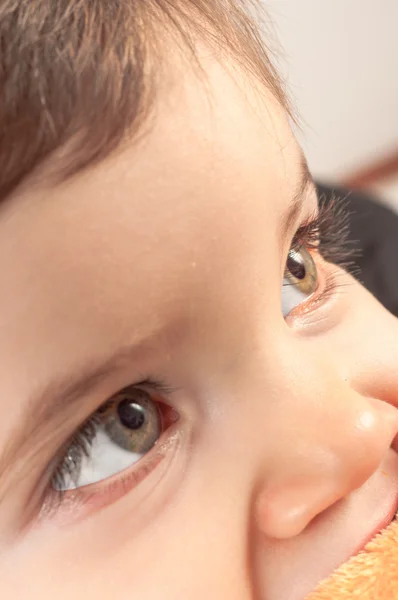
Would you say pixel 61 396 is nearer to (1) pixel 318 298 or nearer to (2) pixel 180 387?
(2) pixel 180 387

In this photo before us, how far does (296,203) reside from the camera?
1.69 feet

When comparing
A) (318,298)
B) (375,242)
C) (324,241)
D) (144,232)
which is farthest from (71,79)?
(375,242)

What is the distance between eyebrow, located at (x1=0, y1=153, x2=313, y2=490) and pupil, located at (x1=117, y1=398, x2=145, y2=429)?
1.9 inches

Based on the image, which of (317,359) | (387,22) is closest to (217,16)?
(317,359)

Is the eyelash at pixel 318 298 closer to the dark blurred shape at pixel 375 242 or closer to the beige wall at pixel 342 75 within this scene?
the dark blurred shape at pixel 375 242

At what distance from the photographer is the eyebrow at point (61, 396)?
1.38 feet

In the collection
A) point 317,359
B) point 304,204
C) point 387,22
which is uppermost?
point 387,22

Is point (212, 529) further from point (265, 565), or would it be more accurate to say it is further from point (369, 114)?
point (369, 114)

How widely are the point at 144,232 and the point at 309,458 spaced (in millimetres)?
184

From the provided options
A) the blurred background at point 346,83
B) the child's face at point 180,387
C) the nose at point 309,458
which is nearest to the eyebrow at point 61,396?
the child's face at point 180,387

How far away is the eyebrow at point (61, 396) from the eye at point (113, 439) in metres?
0.04

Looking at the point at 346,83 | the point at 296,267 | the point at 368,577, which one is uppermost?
the point at 346,83

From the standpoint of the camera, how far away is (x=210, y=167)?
16.9 inches

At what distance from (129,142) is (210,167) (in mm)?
53
